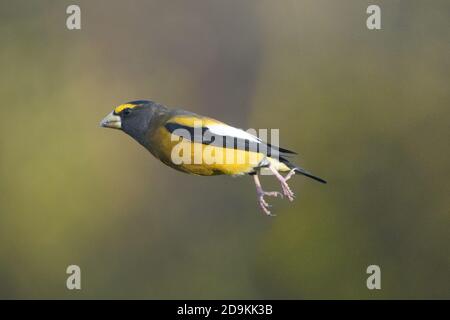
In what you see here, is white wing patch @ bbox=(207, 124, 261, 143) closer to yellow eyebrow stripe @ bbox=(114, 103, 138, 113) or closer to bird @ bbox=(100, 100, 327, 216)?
bird @ bbox=(100, 100, 327, 216)

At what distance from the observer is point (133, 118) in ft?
17.8

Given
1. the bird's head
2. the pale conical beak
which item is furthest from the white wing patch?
the pale conical beak

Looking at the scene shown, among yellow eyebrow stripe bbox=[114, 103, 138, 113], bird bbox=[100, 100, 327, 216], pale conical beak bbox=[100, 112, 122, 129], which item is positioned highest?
yellow eyebrow stripe bbox=[114, 103, 138, 113]

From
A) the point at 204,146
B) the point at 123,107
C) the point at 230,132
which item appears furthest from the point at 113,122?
the point at 230,132

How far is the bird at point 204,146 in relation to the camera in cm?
507

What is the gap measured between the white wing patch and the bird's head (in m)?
0.50

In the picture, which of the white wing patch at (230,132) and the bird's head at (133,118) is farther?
the bird's head at (133,118)

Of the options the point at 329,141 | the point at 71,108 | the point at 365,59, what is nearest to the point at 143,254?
the point at 71,108

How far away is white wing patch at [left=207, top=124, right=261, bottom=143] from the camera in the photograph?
5.12m

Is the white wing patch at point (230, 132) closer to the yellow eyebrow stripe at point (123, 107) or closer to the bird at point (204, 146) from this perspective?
the bird at point (204, 146)

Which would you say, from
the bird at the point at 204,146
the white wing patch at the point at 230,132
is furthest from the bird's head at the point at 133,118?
the white wing patch at the point at 230,132

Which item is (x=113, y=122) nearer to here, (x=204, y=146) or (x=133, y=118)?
(x=133, y=118)

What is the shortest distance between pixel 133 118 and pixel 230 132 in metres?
0.72

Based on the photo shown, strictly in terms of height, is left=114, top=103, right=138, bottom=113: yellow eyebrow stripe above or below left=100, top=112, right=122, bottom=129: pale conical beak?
above
